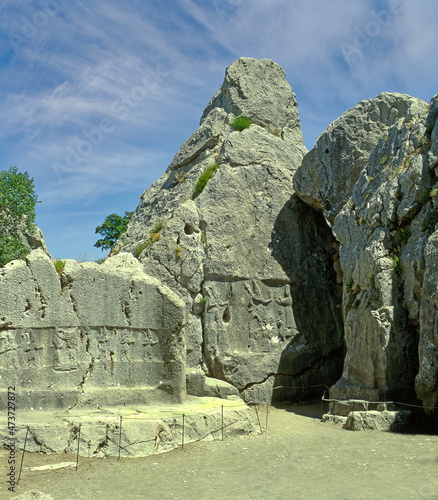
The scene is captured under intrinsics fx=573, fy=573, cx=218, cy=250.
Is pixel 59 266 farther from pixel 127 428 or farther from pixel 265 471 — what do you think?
pixel 265 471

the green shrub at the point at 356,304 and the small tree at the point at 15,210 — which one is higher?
the small tree at the point at 15,210

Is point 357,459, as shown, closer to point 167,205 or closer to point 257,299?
point 257,299

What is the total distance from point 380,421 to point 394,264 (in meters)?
3.45

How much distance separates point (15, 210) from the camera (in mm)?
14750

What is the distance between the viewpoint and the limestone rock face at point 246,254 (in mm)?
15086

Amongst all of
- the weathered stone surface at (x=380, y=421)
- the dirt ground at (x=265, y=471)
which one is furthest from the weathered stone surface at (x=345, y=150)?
the dirt ground at (x=265, y=471)

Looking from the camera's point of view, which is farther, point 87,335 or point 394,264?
point 394,264

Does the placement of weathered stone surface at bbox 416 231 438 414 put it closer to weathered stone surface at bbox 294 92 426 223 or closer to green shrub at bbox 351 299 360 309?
green shrub at bbox 351 299 360 309

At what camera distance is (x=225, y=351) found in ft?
Result: 49.2

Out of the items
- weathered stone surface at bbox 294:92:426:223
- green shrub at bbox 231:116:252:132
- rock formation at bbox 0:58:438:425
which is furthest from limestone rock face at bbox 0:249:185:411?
green shrub at bbox 231:116:252:132

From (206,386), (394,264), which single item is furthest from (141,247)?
(394,264)

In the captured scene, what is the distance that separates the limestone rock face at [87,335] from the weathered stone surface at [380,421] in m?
3.55

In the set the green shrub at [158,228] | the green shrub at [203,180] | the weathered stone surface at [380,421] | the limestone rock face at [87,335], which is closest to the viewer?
the limestone rock face at [87,335]

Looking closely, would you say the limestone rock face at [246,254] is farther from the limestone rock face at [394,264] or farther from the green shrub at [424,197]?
the green shrub at [424,197]
